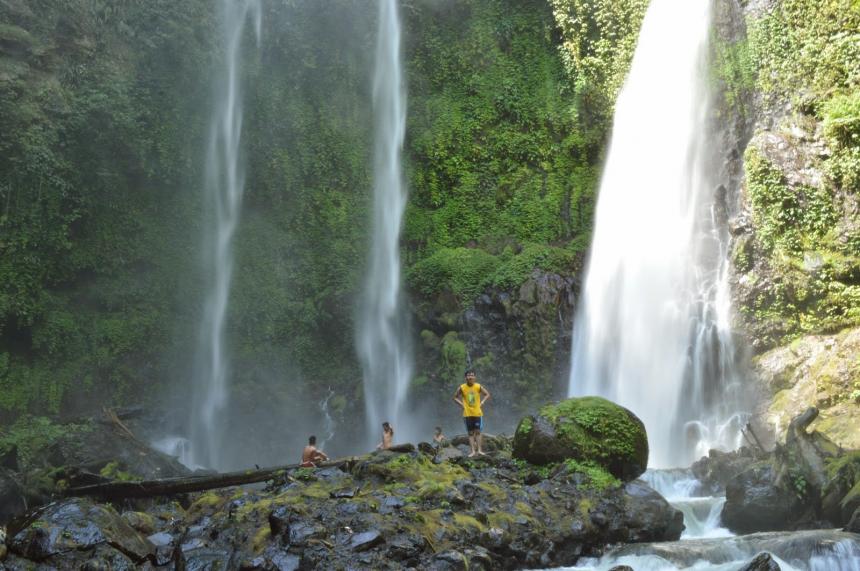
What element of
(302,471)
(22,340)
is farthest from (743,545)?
(22,340)

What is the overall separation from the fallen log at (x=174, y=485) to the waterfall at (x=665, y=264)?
9238 mm

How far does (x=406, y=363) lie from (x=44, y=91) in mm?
14010

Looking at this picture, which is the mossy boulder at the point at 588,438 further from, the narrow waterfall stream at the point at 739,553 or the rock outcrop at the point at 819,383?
the rock outcrop at the point at 819,383

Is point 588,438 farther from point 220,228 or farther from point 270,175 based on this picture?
point 270,175

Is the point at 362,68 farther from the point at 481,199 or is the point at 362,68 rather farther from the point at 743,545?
the point at 743,545

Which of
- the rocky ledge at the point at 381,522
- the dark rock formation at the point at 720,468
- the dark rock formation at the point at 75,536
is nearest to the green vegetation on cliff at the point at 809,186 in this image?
the dark rock formation at the point at 720,468

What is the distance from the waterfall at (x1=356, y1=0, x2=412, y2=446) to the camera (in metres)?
21.1

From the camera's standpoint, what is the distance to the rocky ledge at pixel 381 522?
745 centimetres

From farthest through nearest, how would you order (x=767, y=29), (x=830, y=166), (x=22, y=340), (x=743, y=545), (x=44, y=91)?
(x=44, y=91) < (x=22, y=340) < (x=767, y=29) < (x=830, y=166) < (x=743, y=545)

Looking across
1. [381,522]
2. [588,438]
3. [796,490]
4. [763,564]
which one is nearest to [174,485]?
[381,522]

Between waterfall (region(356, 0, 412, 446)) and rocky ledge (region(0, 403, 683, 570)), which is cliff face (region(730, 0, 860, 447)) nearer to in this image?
rocky ledge (region(0, 403, 683, 570))

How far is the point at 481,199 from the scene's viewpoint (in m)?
23.6

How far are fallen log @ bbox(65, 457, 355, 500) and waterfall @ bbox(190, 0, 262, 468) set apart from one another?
8.77 metres

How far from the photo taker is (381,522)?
7.87 m
